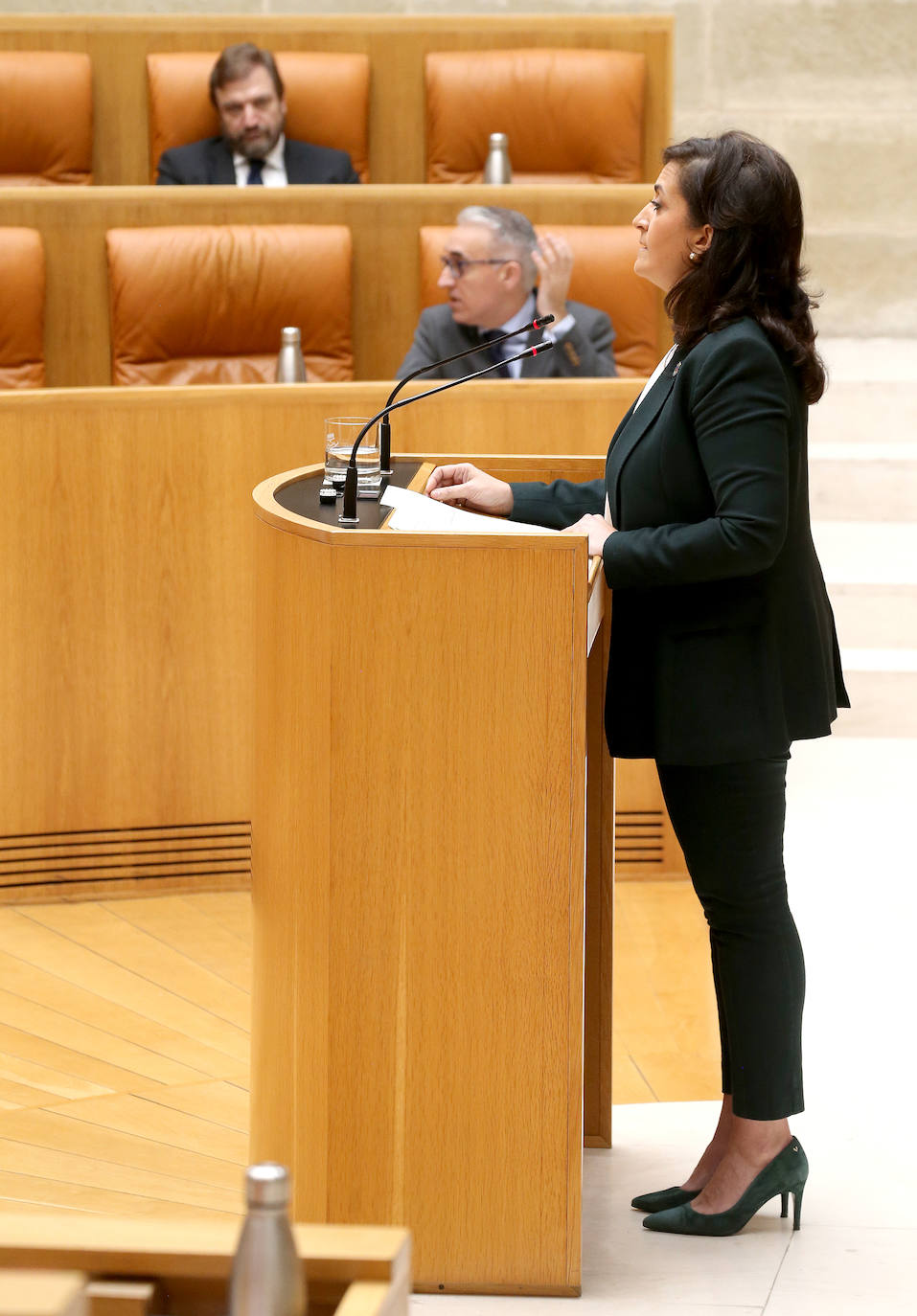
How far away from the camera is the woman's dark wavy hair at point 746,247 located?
5.38ft

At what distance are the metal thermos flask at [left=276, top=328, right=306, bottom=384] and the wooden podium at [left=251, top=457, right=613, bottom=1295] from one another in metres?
1.75

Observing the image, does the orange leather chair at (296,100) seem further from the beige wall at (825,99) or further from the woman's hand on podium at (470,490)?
the woman's hand on podium at (470,490)

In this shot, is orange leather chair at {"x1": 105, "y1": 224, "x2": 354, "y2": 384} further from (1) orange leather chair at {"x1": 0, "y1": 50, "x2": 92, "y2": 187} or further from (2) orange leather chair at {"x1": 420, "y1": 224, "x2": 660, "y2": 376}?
(1) orange leather chair at {"x1": 0, "y1": 50, "x2": 92, "y2": 187}

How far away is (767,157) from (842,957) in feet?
4.85

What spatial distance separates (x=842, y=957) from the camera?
2762 mm


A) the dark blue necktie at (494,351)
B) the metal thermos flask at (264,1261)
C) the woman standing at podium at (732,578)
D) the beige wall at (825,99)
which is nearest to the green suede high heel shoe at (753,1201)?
the woman standing at podium at (732,578)

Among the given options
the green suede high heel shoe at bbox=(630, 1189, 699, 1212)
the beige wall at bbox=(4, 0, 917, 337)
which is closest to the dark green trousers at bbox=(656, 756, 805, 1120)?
the green suede high heel shoe at bbox=(630, 1189, 699, 1212)

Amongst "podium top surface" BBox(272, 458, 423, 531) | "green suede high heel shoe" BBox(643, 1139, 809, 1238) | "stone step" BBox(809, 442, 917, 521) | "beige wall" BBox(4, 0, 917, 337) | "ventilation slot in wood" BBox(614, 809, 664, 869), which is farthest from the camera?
"beige wall" BBox(4, 0, 917, 337)

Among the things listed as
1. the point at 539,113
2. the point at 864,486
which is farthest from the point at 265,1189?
the point at 864,486

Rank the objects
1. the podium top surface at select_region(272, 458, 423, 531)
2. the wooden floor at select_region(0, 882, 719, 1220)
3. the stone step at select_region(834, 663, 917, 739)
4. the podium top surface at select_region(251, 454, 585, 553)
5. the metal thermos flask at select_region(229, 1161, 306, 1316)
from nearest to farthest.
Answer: the metal thermos flask at select_region(229, 1161, 306, 1316) → the podium top surface at select_region(251, 454, 585, 553) → the podium top surface at select_region(272, 458, 423, 531) → the wooden floor at select_region(0, 882, 719, 1220) → the stone step at select_region(834, 663, 917, 739)

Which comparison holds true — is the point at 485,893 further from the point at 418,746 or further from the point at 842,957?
the point at 842,957

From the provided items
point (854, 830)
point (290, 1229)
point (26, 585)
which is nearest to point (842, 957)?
point (854, 830)

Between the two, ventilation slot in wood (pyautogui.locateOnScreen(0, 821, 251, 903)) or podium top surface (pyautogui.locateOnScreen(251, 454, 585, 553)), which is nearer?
podium top surface (pyautogui.locateOnScreen(251, 454, 585, 553))

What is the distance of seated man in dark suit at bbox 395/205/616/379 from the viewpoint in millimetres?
3400
